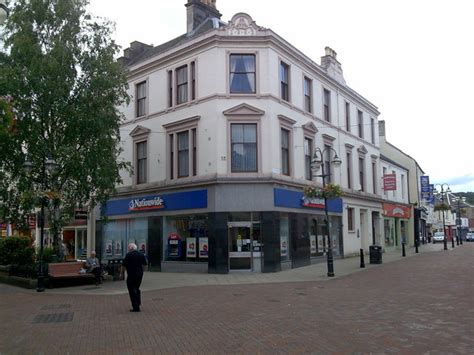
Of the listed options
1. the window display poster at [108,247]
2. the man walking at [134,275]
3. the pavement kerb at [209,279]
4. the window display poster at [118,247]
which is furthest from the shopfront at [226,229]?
the man walking at [134,275]

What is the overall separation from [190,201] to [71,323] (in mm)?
12302

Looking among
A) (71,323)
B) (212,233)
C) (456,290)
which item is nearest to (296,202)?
(212,233)

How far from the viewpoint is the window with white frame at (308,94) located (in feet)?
84.5

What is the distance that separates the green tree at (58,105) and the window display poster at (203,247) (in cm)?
514

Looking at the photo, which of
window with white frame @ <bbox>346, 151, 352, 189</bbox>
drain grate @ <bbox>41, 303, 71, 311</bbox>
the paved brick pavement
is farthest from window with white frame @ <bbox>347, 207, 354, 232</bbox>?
drain grate @ <bbox>41, 303, 71, 311</bbox>

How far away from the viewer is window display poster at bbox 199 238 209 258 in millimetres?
21609

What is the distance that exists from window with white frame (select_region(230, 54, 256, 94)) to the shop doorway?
21.4ft

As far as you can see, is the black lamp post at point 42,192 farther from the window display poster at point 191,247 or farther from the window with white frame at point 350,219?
the window with white frame at point 350,219

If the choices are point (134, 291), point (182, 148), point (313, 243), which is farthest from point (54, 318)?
point (313, 243)

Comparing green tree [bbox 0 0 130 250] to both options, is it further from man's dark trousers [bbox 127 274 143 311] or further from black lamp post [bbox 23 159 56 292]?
man's dark trousers [bbox 127 274 143 311]

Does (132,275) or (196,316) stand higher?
(132,275)

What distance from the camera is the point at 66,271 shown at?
17.4 m

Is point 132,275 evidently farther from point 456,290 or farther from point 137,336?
point 456,290

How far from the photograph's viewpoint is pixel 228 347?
7.78 m
